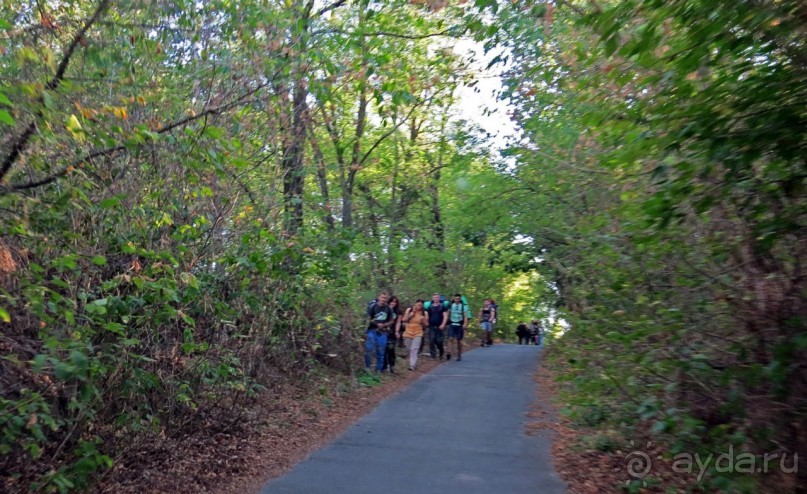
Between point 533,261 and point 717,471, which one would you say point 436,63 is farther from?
point 533,261

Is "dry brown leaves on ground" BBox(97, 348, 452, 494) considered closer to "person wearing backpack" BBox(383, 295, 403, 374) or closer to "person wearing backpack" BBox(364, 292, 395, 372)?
"person wearing backpack" BBox(364, 292, 395, 372)

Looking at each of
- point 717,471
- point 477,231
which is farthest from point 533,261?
point 717,471

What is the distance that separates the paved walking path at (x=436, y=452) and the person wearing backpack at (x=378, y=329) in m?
1.74

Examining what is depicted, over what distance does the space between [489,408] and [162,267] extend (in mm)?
6999

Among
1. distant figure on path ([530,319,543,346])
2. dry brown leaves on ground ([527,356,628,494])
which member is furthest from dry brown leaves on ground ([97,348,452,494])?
distant figure on path ([530,319,543,346])

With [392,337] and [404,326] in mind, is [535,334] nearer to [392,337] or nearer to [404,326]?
[404,326]

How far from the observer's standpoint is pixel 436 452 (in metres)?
8.39

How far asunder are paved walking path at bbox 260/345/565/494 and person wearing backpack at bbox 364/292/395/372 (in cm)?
174

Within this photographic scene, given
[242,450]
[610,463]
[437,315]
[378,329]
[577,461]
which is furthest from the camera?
[437,315]

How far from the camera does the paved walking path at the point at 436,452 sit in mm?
7055

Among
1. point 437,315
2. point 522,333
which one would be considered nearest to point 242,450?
point 437,315

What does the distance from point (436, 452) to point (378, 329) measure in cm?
631

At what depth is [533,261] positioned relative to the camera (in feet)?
76.5

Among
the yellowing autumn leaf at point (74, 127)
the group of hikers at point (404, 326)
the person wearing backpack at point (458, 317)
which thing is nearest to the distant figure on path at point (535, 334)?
the group of hikers at point (404, 326)
